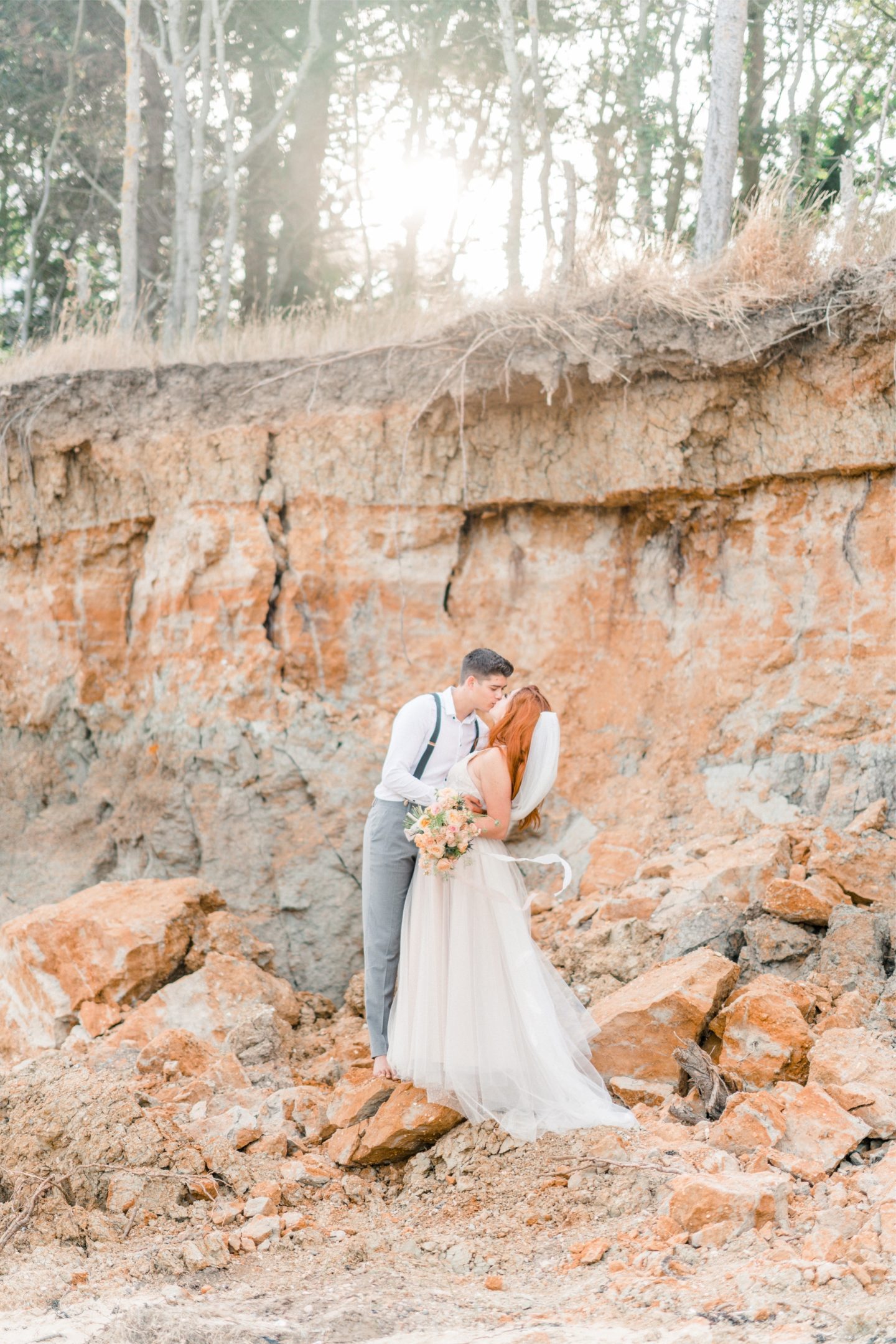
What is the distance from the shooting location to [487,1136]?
443cm

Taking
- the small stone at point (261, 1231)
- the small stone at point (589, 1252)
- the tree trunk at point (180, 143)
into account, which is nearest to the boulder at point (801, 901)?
the small stone at point (589, 1252)

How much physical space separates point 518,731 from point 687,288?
12.1ft

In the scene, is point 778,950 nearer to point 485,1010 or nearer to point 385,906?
point 485,1010

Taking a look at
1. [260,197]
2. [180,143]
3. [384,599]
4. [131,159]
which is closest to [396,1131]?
[384,599]

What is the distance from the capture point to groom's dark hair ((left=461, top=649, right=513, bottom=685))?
4.71 metres

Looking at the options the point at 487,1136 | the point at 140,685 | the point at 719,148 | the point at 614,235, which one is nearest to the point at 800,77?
the point at 719,148

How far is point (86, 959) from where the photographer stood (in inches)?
245

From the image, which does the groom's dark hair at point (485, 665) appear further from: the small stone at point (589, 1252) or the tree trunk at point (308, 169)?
the tree trunk at point (308, 169)

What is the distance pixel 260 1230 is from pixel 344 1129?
77 centimetres

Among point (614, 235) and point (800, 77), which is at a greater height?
point (800, 77)

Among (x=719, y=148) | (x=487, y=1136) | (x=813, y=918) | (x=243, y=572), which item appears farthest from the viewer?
(x=719, y=148)

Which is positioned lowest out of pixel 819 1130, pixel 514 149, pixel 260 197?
pixel 819 1130

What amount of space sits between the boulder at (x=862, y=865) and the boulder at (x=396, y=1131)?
2.25 m

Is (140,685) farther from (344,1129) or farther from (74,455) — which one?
(344,1129)
